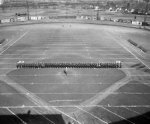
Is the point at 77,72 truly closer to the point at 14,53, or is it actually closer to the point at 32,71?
the point at 32,71

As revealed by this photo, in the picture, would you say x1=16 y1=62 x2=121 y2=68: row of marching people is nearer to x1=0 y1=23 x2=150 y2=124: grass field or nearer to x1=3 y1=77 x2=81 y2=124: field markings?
x1=0 y1=23 x2=150 y2=124: grass field

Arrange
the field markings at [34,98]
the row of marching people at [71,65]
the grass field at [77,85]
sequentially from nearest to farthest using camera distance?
the field markings at [34,98], the grass field at [77,85], the row of marching people at [71,65]

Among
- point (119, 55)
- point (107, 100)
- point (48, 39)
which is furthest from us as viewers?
point (48, 39)

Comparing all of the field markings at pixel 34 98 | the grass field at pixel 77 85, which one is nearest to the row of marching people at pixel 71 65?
the grass field at pixel 77 85

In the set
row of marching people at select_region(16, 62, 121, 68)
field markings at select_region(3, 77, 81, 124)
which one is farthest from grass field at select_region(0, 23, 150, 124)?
row of marching people at select_region(16, 62, 121, 68)

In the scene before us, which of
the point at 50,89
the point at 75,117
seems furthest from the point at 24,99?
the point at 75,117

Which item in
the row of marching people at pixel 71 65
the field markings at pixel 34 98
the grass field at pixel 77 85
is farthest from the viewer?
the row of marching people at pixel 71 65

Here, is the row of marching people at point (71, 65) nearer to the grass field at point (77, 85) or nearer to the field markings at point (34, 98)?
the grass field at point (77, 85)

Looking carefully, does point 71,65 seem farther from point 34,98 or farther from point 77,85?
point 34,98
